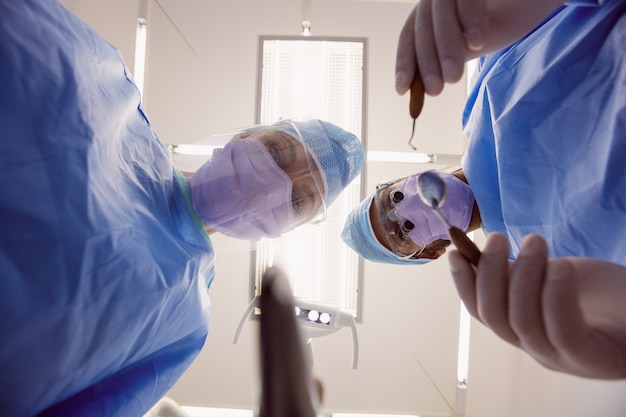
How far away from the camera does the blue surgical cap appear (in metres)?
1.14

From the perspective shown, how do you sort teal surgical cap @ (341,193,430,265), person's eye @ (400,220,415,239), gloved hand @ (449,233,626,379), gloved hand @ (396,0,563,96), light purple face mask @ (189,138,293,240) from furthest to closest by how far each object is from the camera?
teal surgical cap @ (341,193,430,265) < person's eye @ (400,220,415,239) < light purple face mask @ (189,138,293,240) < gloved hand @ (396,0,563,96) < gloved hand @ (449,233,626,379)

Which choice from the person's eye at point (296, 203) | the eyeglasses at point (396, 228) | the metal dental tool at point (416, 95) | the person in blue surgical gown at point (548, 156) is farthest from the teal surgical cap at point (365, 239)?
the metal dental tool at point (416, 95)

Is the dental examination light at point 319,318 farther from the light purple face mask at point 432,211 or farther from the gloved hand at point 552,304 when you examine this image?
the gloved hand at point 552,304

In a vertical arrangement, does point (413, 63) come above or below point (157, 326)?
above

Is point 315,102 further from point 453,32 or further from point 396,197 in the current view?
point 453,32

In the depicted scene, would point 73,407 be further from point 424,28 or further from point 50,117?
point 424,28

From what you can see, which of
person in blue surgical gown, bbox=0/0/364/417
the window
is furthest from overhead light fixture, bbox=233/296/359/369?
person in blue surgical gown, bbox=0/0/364/417

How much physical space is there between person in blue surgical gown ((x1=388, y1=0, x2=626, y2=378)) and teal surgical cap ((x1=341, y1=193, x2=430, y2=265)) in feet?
1.59

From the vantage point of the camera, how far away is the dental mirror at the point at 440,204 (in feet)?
1.57

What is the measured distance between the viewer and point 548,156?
0.77 metres

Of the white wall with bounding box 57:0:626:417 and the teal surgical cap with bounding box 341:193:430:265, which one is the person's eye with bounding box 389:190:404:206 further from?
the white wall with bounding box 57:0:626:417

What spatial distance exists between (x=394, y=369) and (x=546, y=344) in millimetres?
1470

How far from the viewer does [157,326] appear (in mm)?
938

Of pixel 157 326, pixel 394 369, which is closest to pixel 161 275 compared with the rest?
pixel 157 326
